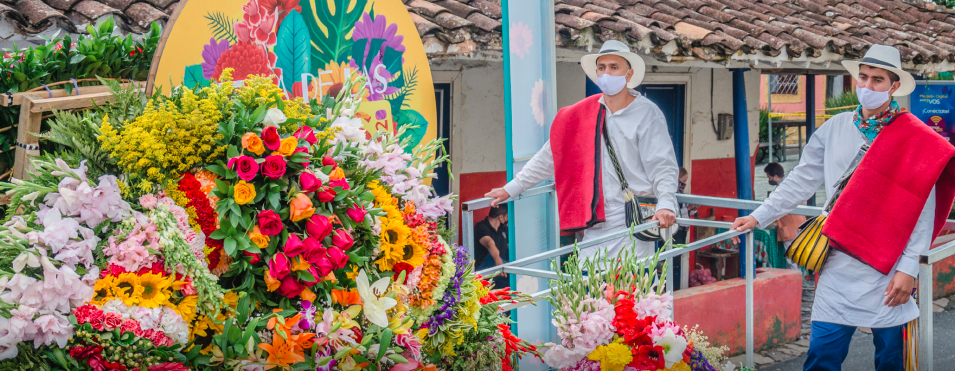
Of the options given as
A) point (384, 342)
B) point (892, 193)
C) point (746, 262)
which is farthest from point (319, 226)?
point (892, 193)

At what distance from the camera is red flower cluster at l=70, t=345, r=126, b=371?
143 centimetres

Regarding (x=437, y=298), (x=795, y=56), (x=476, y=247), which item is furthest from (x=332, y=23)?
(x=795, y=56)

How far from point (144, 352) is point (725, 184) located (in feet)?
22.3

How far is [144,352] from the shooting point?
146 cm

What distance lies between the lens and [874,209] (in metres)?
2.88

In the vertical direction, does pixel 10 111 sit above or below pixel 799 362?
above

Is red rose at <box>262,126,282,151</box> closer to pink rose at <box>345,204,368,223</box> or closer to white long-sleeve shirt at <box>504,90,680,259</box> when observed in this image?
pink rose at <box>345,204,368,223</box>

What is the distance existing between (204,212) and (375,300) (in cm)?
41

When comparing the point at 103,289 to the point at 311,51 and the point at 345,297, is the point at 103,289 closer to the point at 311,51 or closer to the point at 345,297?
the point at 345,297

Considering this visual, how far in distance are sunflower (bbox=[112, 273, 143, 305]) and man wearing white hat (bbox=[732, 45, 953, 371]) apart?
2328 millimetres

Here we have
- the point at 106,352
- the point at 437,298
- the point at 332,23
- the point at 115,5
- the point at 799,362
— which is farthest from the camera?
the point at 799,362

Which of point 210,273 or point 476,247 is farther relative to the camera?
point 476,247

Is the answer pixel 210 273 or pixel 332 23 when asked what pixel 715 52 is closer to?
pixel 332 23

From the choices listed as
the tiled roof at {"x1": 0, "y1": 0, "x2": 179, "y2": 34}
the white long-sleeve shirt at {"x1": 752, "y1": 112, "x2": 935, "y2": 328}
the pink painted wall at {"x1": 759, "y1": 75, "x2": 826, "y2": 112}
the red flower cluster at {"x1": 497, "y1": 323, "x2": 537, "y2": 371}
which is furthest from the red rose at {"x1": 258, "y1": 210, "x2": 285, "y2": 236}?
the pink painted wall at {"x1": 759, "y1": 75, "x2": 826, "y2": 112}
